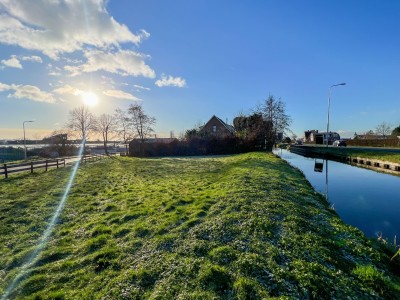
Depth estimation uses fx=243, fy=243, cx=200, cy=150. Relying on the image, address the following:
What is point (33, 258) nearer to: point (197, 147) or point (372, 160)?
point (372, 160)

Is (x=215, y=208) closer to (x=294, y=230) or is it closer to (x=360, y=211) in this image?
(x=294, y=230)

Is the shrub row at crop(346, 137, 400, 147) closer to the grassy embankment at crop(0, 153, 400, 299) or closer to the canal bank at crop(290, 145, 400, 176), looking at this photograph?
the canal bank at crop(290, 145, 400, 176)

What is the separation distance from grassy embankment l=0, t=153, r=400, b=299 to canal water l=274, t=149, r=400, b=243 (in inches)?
82.7

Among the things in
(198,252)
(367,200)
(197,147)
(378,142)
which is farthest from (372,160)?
(378,142)

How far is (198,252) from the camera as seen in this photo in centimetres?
530

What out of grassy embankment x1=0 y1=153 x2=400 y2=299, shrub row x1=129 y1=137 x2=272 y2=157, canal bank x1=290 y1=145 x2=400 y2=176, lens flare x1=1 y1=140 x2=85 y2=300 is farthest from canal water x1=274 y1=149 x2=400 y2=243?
shrub row x1=129 y1=137 x2=272 y2=157

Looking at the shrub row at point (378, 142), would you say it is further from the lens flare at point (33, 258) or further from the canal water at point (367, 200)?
the lens flare at point (33, 258)

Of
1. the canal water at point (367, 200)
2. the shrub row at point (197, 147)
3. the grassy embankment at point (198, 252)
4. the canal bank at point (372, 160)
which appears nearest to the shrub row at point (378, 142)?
the canal bank at point (372, 160)

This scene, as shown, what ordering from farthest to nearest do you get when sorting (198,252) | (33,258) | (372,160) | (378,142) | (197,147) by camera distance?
(378,142) → (197,147) → (372,160) → (33,258) → (198,252)

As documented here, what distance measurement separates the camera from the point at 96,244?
6.10 metres

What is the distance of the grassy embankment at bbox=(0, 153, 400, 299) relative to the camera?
4.30 meters

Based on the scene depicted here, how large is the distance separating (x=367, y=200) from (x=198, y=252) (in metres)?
11.5

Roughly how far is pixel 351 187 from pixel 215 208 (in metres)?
12.4

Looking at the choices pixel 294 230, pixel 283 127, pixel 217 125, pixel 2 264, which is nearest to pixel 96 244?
pixel 2 264
